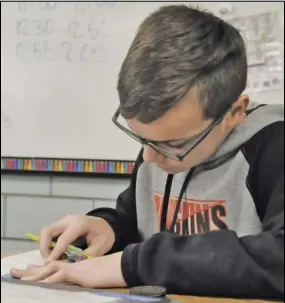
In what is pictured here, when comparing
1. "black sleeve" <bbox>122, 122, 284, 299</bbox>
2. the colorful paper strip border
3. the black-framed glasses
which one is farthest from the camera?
the colorful paper strip border

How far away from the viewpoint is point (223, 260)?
2.02 feet

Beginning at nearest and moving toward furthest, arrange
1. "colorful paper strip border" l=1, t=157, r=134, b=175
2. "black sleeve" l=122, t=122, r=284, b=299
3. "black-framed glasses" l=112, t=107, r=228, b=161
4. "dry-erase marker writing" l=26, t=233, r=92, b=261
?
"black sleeve" l=122, t=122, r=284, b=299 → "black-framed glasses" l=112, t=107, r=228, b=161 → "dry-erase marker writing" l=26, t=233, r=92, b=261 → "colorful paper strip border" l=1, t=157, r=134, b=175

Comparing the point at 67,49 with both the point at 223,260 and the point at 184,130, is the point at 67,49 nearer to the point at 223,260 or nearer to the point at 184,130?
the point at 184,130

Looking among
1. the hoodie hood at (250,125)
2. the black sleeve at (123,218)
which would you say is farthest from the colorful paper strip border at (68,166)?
the hoodie hood at (250,125)

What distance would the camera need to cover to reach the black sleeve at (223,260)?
60cm

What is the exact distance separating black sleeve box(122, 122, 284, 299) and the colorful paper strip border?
37.9 inches

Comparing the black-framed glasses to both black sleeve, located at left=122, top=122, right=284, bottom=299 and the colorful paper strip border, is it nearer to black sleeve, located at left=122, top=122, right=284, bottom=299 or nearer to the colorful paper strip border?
black sleeve, located at left=122, top=122, right=284, bottom=299

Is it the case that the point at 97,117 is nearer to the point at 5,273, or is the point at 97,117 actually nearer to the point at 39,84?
the point at 39,84

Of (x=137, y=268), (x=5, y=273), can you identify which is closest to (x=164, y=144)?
(x=137, y=268)

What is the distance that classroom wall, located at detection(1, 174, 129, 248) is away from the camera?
5.60 feet

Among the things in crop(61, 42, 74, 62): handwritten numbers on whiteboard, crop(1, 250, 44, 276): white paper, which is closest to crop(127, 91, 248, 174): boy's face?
crop(1, 250, 44, 276): white paper

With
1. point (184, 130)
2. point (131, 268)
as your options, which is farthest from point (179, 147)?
point (131, 268)

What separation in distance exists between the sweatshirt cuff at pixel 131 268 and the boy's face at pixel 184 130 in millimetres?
127

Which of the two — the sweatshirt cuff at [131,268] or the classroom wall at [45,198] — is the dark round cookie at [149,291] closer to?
the sweatshirt cuff at [131,268]
